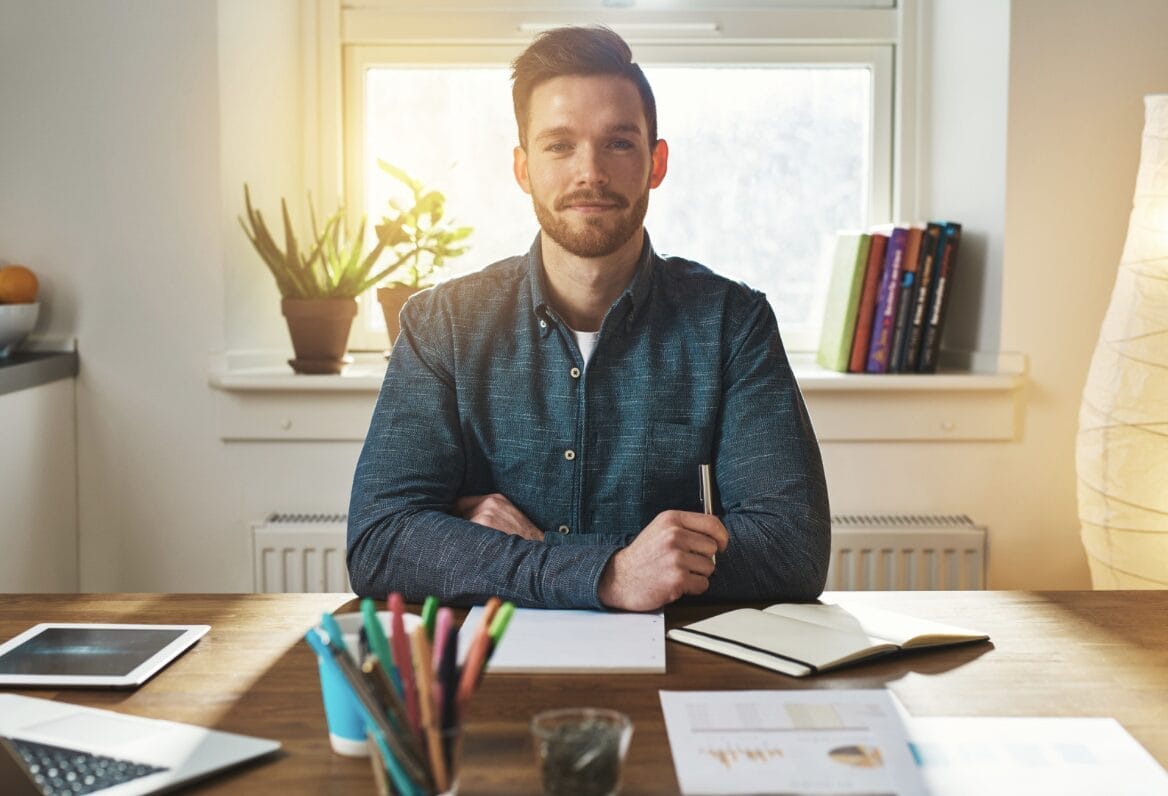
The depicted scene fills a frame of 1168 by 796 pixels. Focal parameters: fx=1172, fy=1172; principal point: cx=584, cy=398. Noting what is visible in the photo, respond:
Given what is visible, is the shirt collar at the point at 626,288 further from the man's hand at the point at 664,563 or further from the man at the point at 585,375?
the man's hand at the point at 664,563

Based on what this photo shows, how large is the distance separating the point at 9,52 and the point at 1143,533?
2434 millimetres

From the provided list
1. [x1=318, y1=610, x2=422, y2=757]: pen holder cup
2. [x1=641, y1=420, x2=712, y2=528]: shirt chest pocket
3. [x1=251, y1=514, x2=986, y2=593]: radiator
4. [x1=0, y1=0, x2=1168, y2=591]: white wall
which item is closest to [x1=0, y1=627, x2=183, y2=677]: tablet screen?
[x1=318, y1=610, x2=422, y2=757]: pen holder cup

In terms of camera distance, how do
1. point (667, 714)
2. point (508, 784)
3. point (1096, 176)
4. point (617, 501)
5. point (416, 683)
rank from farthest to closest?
point (1096, 176)
point (617, 501)
point (667, 714)
point (508, 784)
point (416, 683)

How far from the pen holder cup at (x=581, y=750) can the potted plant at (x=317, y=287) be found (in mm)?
1844

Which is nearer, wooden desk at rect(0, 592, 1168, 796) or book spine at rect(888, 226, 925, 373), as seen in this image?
wooden desk at rect(0, 592, 1168, 796)

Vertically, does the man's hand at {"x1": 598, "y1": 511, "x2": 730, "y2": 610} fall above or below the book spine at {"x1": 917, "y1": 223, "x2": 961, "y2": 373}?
below

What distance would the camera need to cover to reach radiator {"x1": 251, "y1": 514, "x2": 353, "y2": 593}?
2.46 metres

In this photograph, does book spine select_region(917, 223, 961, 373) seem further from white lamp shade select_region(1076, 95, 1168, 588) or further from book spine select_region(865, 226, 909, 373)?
white lamp shade select_region(1076, 95, 1168, 588)

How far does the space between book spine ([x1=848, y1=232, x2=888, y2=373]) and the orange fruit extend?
1729 mm

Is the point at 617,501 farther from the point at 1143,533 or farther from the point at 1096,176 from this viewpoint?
the point at 1096,176

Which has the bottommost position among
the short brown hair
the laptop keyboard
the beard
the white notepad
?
the laptop keyboard

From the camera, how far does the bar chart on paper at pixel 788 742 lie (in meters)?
0.85

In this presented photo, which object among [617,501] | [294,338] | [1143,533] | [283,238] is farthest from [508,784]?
[283,238]

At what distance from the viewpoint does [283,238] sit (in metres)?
2.70
